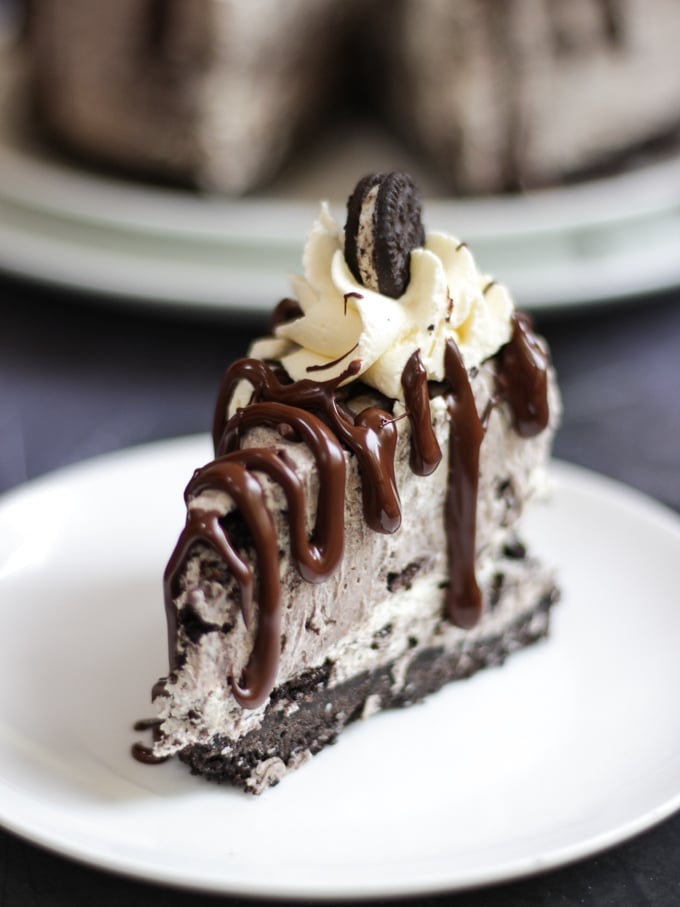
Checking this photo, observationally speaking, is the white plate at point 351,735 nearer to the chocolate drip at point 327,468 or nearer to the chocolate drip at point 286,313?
the chocolate drip at point 327,468

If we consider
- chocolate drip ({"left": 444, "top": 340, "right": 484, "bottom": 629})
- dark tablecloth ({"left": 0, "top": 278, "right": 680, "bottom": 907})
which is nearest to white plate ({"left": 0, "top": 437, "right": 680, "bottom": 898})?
chocolate drip ({"left": 444, "top": 340, "right": 484, "bottom": 629})

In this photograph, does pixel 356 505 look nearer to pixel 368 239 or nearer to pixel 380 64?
pixel 368 239

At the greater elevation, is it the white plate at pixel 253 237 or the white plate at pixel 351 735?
the white plate at pixel 253 237

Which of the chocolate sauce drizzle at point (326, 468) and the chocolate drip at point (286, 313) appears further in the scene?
the chocolate drip at point (286, 313)

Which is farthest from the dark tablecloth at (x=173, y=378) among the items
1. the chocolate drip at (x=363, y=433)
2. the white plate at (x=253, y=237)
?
the chocolate drip at (x=363, y=433)

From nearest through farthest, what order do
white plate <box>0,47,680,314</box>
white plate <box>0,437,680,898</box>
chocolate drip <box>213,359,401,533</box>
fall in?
1. white plate <box>0,437,680,898</box>
2. chocolate drip <box>213,359,401,533</box>
3. white plate <box>0,47,680,314</box>

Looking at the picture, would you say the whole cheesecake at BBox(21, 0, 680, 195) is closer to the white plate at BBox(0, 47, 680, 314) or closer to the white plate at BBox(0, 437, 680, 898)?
the white plate at BBox(0, 47, 680, 314)
